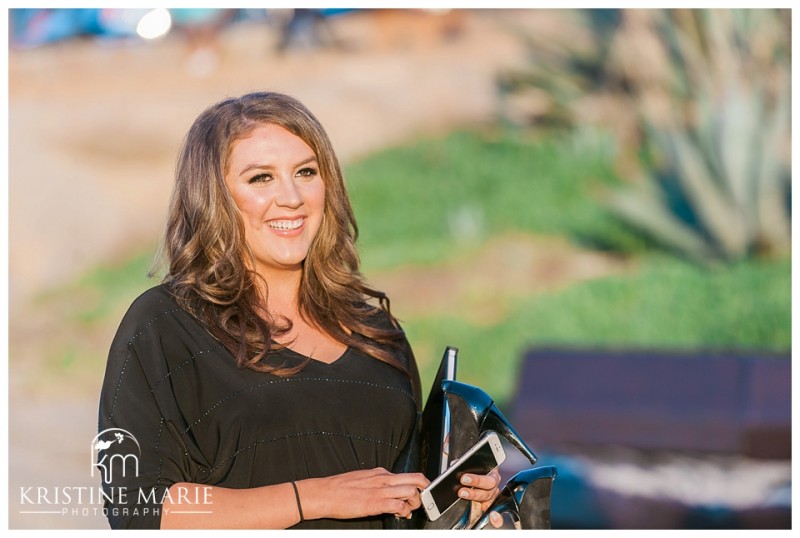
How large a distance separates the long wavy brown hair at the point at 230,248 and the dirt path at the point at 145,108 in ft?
20.3

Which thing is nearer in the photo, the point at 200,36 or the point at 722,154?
the point at 722,154

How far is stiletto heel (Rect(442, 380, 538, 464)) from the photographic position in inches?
87.4

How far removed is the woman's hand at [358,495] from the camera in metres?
2.11

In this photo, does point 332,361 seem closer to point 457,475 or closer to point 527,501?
point 457,475

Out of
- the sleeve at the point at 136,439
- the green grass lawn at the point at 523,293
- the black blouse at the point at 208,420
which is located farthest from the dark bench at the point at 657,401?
the sleeve at the point at 136,439

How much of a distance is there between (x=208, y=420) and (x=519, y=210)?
7768mm

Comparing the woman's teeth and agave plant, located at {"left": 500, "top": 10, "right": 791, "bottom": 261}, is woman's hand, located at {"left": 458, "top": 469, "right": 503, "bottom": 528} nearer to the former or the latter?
the woman's teeth

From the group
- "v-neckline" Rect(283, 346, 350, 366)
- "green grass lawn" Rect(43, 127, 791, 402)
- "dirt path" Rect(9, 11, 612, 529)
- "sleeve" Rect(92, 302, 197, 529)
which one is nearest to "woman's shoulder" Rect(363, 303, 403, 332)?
"v-neckline" Rect(283, 346, 350, 366)

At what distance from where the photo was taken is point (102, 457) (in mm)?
2051

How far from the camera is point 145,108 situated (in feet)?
38.0

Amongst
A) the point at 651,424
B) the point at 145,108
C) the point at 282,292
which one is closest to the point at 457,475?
the point at 282,292

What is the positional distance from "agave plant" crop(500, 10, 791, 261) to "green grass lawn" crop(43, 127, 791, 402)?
31 cm

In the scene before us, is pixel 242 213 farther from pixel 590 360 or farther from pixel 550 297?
pixel 550 297

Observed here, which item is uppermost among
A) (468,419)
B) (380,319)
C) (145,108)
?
(145,108)
